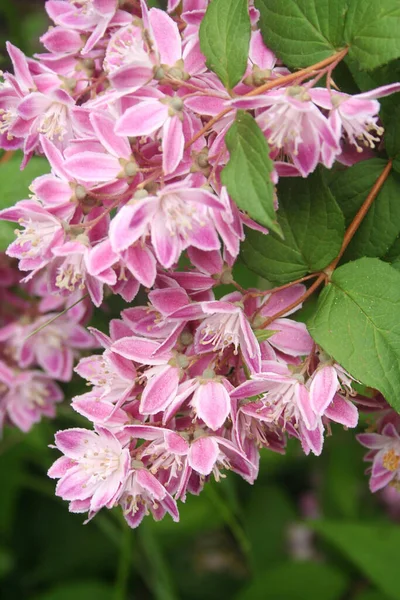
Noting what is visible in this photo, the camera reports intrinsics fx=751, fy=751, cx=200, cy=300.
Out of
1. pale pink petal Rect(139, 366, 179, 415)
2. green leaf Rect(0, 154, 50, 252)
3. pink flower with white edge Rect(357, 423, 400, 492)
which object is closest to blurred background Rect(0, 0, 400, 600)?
green leaf Rect(0, 154, 50, 252)

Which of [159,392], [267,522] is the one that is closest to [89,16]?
[159,392]

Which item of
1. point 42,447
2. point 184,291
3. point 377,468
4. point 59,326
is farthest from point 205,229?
point 42,447

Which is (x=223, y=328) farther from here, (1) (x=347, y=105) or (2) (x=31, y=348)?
(2) (x=31, y=348)

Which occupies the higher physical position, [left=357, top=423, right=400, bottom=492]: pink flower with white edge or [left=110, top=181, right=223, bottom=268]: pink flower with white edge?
[left=110, top=181, right=223, bottom=268]: pink flower with white edge

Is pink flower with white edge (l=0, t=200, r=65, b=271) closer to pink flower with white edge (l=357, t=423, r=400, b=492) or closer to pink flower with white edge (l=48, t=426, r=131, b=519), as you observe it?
pink flower with white edge (l=48, t=426, r=131, b=519)

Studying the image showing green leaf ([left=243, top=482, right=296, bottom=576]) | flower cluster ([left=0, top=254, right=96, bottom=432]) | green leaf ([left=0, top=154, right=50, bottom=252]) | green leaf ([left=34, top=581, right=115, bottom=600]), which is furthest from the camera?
green leaf ([left=243, top=482, right=296, bottom=576])

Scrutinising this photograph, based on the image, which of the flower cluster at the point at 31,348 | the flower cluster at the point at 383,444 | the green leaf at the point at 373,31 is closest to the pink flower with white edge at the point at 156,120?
the green leaf at the point at 373,31

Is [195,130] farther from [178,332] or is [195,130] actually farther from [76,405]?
[76,405]

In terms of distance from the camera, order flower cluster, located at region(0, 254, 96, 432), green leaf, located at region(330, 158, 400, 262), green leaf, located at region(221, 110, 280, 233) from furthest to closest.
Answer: flower cluster, located at region(0, 254, 96, 432)
green leaf, located at region(330, 158, 400, 262)
green leaf, located at region(221, 110, 280, 233)
